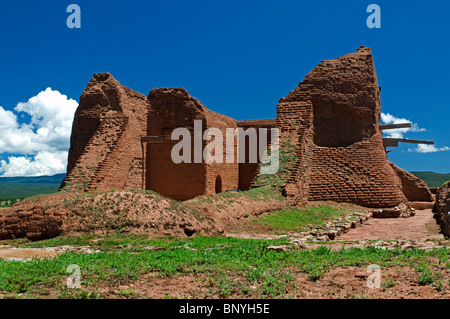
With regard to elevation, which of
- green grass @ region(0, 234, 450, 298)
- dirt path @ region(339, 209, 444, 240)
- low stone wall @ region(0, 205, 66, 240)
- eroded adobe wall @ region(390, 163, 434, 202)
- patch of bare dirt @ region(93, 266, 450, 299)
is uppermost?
eroded adobe wall @ region(390, 163, 434, 202)

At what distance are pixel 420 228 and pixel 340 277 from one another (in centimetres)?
745

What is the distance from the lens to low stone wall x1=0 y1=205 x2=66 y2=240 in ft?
27.0

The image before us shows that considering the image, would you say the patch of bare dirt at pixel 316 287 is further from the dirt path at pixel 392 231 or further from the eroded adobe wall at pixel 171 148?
the eroded adobe wall at pixel 171 148

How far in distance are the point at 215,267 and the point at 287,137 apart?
12.4m

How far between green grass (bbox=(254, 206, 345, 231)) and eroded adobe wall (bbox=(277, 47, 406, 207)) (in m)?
1.51

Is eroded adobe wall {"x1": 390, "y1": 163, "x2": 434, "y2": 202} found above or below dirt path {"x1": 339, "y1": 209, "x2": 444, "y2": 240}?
above

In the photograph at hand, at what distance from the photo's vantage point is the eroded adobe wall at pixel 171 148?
17469mm

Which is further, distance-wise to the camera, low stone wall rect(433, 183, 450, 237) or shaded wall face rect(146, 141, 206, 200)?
shaded wall face rect(146, 141, 206, 200)

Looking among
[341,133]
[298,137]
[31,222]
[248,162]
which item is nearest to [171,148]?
[248,162]

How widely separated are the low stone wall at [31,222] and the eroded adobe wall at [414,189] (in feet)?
57.3

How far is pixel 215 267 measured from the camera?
4832mm

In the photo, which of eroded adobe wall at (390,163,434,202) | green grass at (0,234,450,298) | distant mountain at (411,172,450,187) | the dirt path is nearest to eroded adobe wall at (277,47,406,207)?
the dirt path

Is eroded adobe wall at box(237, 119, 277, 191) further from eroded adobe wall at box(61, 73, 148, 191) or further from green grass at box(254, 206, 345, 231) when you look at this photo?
green grass at box(254, 206, 345, 231)
